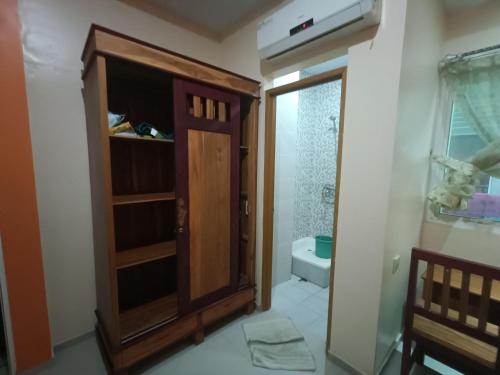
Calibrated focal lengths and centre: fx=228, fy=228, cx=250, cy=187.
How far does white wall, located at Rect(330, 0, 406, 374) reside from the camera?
1.25 m

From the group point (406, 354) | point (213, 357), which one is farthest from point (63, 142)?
point (406, 354)

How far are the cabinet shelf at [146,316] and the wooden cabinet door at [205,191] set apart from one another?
160 mm

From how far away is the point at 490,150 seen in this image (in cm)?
157

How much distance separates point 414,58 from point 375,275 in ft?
4.29

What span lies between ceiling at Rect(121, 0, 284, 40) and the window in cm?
175

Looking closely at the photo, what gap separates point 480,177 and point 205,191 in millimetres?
2072

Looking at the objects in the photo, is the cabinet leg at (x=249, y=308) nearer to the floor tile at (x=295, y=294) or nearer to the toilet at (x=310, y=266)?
the floor tile at (x=295, y=294)

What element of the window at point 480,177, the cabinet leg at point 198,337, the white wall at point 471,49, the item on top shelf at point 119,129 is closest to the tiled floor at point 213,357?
the cabinet leg at point 198,337

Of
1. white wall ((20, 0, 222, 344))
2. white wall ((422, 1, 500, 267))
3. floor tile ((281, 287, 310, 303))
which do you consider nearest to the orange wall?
white wall ((20, 0, 222, 344))

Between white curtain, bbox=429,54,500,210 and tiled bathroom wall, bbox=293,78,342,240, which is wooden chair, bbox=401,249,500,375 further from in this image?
tiled bathroom wall, bbox=293,78,342,240

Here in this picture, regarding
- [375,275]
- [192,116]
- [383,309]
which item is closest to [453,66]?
[375,275]

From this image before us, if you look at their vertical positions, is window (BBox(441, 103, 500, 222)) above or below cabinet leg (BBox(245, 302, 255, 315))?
above

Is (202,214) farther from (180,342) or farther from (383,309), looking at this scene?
(383,309)

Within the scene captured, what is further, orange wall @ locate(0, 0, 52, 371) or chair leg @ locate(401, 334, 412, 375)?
chair leg @ locate(401, 334, 412, 375)
